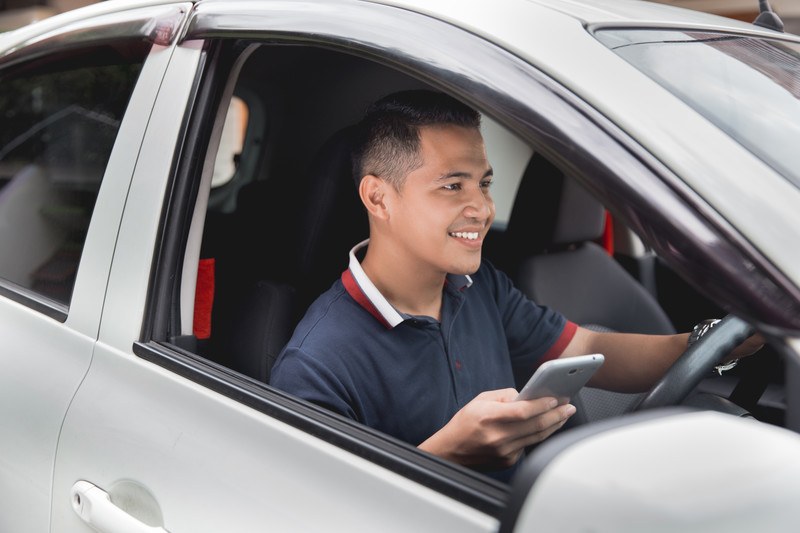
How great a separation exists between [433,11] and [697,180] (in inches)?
17.4

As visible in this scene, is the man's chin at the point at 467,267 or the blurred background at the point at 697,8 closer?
the man's chin at the point at 467,267

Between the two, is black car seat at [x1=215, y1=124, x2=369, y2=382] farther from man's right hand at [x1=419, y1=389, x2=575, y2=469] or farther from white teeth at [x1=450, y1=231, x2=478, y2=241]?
man's right hand at [x1=419, y1=389, x2=575, y2=469]

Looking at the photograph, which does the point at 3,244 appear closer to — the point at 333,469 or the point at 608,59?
the point at 333,469

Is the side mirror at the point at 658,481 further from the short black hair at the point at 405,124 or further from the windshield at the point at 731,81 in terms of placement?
the short black hair at the point at 405,124

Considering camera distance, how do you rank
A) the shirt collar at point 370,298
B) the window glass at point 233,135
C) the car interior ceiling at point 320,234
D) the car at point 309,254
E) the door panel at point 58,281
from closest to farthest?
the car at point 309,254 → the door panel at point 58,281 → the shirt collar at point 370,298 → the car interior ceiling at point 320,234 → the window glass at point 233,135

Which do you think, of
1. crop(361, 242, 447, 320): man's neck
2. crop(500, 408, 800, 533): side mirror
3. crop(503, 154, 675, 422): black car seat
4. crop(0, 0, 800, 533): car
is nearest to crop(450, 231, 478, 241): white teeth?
crop(361, 242, 447, 320): man's neck

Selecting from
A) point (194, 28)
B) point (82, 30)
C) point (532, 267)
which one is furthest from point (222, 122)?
point (532, 267)

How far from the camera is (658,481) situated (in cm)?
75

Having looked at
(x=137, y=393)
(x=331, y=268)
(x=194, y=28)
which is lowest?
(x=137, y=393)

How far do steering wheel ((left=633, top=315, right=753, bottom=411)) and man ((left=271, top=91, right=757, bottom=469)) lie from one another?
16 centimetres

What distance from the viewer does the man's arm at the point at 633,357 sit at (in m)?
1.95

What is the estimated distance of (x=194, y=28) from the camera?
153 centimetres

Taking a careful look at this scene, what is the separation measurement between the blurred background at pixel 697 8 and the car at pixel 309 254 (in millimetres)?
4350

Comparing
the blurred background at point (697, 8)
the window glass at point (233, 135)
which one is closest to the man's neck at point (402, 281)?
the window glass at point (233, 135)
